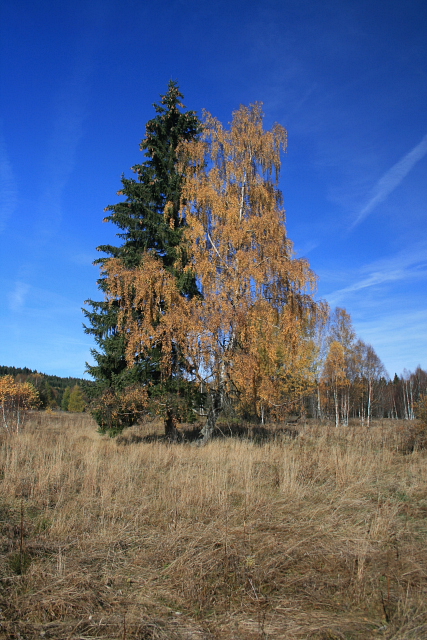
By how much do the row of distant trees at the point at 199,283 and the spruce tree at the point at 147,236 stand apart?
0.13 feet

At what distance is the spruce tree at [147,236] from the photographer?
11.6m

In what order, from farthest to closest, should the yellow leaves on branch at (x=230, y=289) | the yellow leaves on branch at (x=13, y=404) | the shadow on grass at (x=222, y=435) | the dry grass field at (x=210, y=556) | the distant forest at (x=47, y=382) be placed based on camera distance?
the distant forest at (x=47, y=382)
the yellow leaves on branch at (x=13, y=404)
the shadow on grass at (x=222, y=435)
the yellow leaves on branch at (x=230, y=289)
the dry grass field at (x=210, y=556)

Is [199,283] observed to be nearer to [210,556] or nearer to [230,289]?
[230,289]

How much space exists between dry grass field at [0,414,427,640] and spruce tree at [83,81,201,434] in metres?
4.72

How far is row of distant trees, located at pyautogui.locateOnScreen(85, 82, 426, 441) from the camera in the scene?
34.5ft

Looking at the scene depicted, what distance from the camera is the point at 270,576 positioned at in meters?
3.43

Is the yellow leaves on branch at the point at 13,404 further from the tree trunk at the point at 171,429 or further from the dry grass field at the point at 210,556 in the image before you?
the dry grass field at the point at 210,556

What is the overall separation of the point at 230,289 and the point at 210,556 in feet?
25.9

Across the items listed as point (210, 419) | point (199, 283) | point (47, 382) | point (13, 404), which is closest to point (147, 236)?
point (199, 283)

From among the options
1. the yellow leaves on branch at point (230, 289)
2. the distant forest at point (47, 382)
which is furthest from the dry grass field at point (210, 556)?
the distant forest at point (47, 382)

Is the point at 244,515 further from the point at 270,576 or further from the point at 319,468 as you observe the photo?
the point at 319,468

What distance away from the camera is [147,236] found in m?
12.8

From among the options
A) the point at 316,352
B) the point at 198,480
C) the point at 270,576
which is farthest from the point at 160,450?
the point at 316,352

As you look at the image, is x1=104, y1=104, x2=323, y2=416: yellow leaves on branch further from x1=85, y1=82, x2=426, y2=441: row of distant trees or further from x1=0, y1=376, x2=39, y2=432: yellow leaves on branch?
x1=0, y1=376, x2=39, y2=432: yellow leaves on branch
